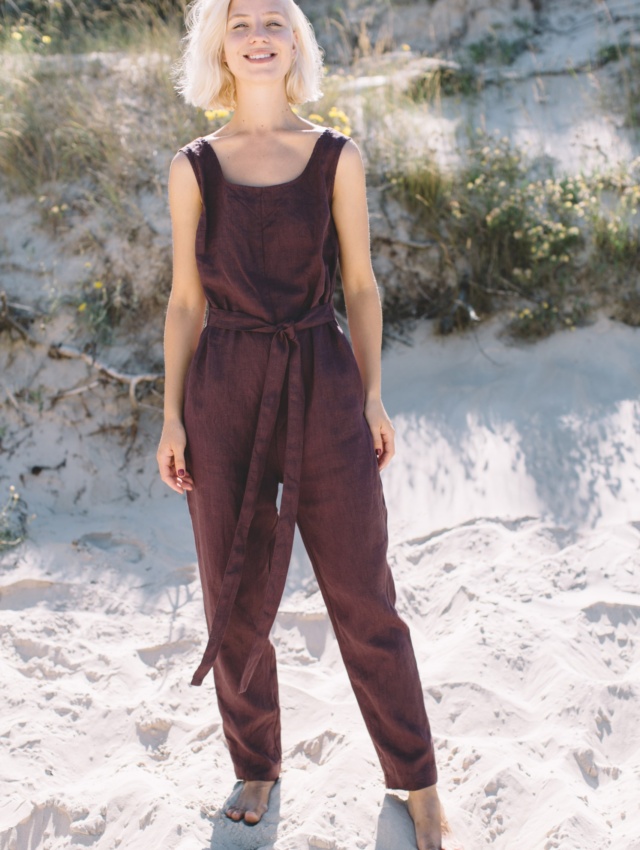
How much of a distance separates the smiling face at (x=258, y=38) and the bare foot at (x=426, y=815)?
1800mm

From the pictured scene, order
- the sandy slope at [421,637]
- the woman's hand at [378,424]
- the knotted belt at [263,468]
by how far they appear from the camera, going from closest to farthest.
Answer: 1. the knotted belt at [263,468]
2. the woman's hand at [378,424]
3. the sandy slope at [421,637]

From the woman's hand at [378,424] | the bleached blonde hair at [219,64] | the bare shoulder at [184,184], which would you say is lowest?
the woman's hand at [378,424]

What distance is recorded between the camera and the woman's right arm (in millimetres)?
2242

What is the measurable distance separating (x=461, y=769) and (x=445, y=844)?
344 mm

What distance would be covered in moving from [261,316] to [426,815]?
1.30 metres

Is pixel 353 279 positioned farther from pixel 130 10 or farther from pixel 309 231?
pixel 130 10

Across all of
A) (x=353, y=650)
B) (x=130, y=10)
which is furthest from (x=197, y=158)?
(x=130, y=10)

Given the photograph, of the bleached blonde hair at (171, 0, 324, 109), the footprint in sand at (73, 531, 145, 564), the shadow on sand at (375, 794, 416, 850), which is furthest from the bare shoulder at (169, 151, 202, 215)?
the footprint in sand at (73, 531, 145, 564)

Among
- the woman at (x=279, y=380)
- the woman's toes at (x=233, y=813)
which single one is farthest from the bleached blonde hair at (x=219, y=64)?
the woman's toes at (x=233, y=813)

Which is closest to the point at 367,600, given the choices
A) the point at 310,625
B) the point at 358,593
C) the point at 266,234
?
the point at 358,593

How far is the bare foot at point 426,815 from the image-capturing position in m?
2.29

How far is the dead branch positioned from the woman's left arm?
227cm

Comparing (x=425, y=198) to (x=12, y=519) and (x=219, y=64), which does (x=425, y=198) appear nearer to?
(x=12, y=519)

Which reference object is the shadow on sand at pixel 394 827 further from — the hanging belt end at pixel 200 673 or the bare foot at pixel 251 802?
the hanging belt end at pixel 200 673
